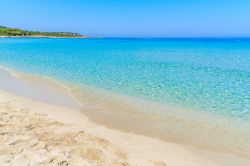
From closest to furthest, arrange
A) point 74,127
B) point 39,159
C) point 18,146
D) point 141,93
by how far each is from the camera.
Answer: point 39,159
point 18,146
point 74,127
point 141,93

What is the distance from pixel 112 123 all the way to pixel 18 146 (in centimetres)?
307

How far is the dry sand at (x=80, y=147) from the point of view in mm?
5316

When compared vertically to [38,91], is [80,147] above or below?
above

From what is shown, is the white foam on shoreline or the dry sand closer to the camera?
the dry sand

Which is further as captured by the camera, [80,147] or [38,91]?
[38,91]

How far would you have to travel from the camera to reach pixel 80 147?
5.89m

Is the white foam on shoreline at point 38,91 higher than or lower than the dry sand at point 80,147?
lower

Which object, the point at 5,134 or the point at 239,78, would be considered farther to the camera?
the point at 239,78

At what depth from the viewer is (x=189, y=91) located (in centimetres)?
1250

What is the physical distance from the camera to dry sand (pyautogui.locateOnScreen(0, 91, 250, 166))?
5316 mm

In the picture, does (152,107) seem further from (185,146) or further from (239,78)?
(239,78)

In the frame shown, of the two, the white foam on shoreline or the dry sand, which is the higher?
the dry sand

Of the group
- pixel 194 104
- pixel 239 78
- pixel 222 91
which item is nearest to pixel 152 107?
pixel 194 104

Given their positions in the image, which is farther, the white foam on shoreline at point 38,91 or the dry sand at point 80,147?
the white foam on shoreline at point 38,91
